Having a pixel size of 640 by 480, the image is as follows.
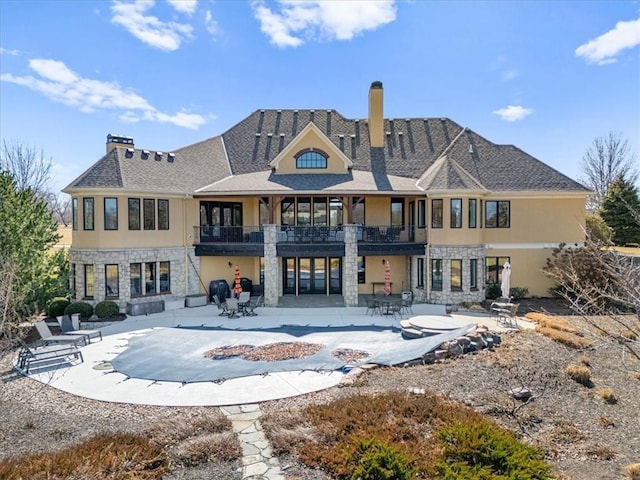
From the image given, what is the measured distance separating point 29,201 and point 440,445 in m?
21.4

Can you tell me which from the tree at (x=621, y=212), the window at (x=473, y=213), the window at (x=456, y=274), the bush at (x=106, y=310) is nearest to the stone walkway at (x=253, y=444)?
the bush at (x=106, y=310)

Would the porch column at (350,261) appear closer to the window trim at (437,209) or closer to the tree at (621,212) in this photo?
the window trim at (437,209)

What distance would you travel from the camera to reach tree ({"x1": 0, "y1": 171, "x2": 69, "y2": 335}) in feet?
51.0

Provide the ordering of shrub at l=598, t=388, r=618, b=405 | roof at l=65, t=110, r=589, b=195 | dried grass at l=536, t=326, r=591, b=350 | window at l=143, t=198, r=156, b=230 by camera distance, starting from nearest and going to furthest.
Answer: shrub at l=598, t=388, r=618, b=405 → dried grass at l=536, t=326, r=591, b=350 → window at l=143, t=198, r=156, b=230 → roof at l=65, t=110, r=589, b=195

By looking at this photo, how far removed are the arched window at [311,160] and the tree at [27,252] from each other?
1369 centimetres

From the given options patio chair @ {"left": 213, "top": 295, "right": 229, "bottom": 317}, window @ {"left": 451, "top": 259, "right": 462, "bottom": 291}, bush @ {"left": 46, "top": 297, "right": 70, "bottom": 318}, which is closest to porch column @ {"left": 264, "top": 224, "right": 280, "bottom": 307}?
patio chair @ {"left": 213, "top": 295, "right": 229, "bottom": 317}

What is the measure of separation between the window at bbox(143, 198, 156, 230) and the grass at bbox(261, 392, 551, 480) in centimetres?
1498

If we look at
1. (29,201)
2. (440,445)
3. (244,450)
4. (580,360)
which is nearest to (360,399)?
(440,445)

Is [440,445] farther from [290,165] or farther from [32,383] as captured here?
[290,165]

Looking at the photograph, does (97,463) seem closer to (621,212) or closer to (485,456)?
(485,456)

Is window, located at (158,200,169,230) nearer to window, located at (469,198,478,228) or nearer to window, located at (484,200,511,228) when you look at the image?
window, located at (469,198,478,228)

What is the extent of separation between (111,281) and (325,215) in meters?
12.1

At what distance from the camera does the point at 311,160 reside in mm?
23641

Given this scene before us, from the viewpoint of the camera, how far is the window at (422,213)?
21922mm
